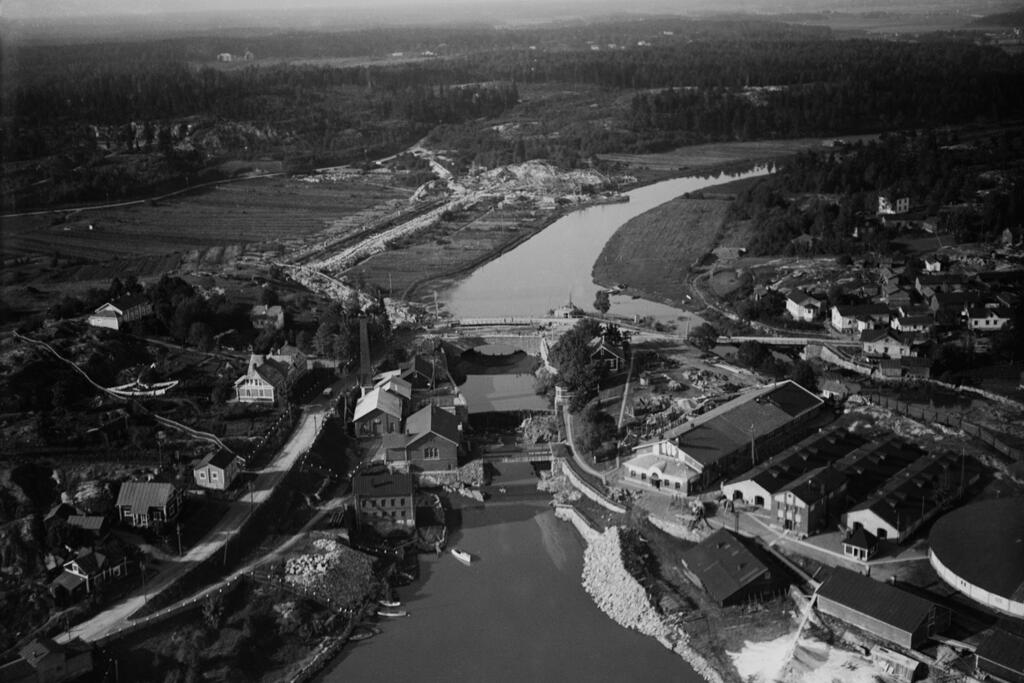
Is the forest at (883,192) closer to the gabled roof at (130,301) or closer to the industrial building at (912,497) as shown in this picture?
the industrial building at (912,497)

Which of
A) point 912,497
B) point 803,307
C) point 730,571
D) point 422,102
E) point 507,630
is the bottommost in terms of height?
point 507,630

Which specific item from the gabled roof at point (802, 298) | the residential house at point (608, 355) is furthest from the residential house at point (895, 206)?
the residential house at point (608, 355)

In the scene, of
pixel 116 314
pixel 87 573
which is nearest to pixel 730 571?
pixel 87 573

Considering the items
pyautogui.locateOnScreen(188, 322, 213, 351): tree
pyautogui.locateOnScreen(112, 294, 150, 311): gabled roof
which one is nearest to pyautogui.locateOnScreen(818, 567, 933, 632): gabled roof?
pyautogui.locateOnScreen(188, 322, 213, 351): tree

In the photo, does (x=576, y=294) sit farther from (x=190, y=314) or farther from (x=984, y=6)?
(x=984, y=6)

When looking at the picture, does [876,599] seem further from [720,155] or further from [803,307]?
[720,155]

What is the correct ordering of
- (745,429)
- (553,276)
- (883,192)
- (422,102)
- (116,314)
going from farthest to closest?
(422,102)
(883,192)
(553,276)
(116,314)
(745,429)

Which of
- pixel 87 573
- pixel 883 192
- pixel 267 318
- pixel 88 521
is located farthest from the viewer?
pixel 883 192
